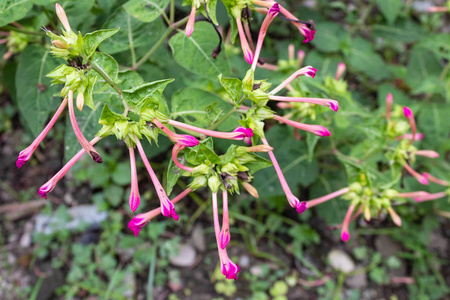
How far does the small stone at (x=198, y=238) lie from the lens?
2725mm

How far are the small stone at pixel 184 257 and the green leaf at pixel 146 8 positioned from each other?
5.81 ft

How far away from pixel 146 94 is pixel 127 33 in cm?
62

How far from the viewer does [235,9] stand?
130 centimetres

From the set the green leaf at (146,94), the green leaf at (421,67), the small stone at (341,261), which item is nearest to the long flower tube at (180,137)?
the green leaf at (146,94)

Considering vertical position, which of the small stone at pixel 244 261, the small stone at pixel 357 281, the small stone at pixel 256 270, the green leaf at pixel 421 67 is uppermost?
the green leaf at pixel 421 67

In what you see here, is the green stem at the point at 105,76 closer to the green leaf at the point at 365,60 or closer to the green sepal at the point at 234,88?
the green sepal at the point at 234,88

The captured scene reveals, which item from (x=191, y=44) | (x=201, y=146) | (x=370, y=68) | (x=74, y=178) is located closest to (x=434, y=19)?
(x=370, y=68)

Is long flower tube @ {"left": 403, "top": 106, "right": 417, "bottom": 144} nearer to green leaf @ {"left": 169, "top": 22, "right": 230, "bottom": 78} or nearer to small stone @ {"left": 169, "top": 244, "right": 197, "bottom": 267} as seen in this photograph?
green leaf @ {"left": 169, "top": 22, "right": 230, "bottom": 78}

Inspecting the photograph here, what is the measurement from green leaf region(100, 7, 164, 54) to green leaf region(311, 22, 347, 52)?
1.56 meters

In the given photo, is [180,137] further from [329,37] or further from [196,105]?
[329,37]

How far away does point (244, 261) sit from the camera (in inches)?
107

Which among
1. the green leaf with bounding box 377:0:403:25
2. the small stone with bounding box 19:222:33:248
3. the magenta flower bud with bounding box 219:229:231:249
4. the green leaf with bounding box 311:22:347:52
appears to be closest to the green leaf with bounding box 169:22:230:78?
the magenta flower bud with bounding box 219:229:231:249

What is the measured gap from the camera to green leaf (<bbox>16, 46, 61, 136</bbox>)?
1622 mm

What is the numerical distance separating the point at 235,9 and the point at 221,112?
38cm
